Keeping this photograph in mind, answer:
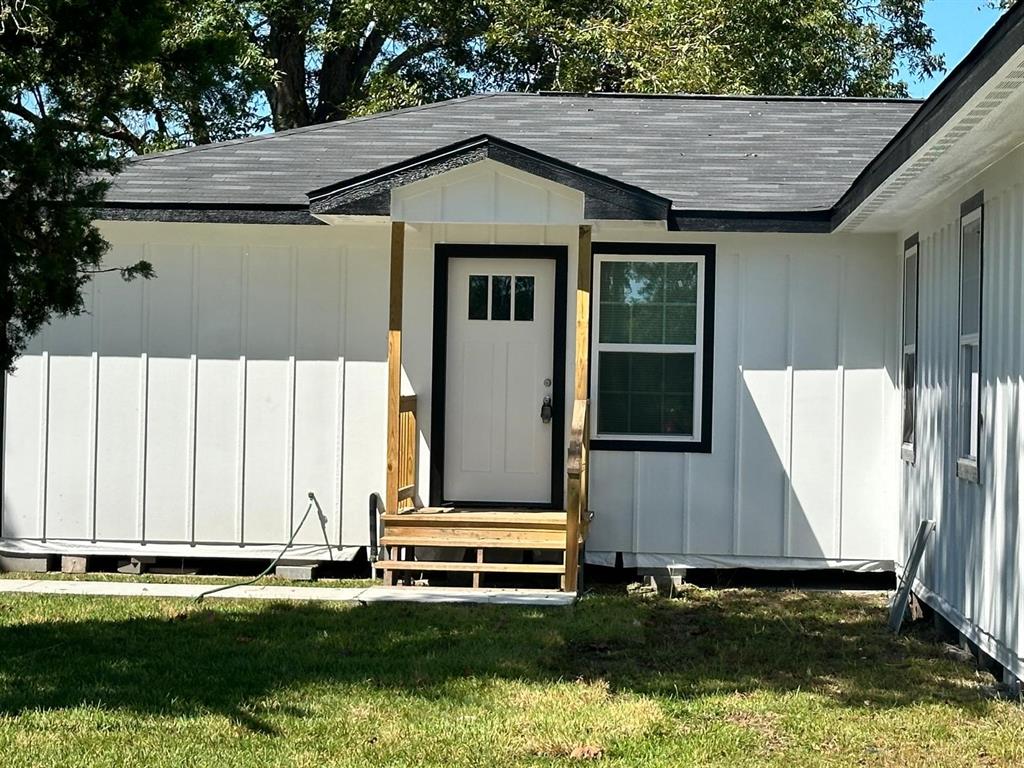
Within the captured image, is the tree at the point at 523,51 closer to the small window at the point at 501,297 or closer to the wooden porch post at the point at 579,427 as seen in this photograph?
the small window at the point at 501,297

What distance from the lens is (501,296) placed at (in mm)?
10258

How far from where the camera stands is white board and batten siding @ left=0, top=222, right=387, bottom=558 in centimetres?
1013

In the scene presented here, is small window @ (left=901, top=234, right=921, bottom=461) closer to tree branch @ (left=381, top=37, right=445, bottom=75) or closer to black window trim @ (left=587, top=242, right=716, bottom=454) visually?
black window trim @ (left=587, top=242, right=716, bottom=454)

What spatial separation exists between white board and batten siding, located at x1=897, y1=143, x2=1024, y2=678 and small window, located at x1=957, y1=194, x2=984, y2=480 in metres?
0.10

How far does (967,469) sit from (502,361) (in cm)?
388

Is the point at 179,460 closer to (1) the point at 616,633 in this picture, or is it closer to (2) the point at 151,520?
(2) the point at 151,520

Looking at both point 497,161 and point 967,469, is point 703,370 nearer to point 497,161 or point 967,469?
point 497,161

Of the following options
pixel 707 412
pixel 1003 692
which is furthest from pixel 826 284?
pixel 1003 692

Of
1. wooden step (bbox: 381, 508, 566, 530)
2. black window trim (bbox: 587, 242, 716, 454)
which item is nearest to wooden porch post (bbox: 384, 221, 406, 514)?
wooden step (bbox: 381, 508, 566, 530)

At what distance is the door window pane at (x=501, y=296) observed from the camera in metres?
10.2

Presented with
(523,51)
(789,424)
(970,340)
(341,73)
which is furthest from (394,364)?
(341,73)

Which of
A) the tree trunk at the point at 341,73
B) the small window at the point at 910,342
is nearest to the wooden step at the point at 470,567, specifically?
the small window at the point at 910,342

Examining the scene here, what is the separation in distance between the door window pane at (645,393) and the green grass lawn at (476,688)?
1.67 m

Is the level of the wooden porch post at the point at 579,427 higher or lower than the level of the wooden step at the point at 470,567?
higher
